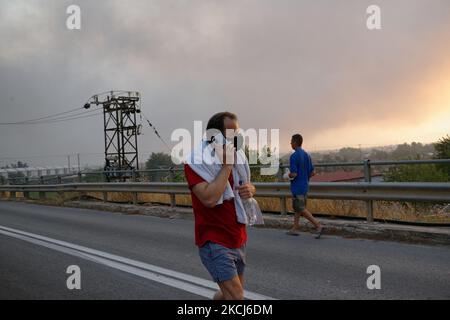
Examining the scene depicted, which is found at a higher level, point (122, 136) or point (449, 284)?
point (122, 136)

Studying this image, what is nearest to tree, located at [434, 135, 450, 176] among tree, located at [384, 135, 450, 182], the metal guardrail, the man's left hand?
tree, located at [384, 135, 450, 182]

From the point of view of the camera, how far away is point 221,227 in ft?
11.2

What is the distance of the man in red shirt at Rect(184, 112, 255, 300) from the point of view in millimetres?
3328

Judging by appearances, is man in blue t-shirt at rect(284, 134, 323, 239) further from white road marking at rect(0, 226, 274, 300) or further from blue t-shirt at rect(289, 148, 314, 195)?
white road marking at rect(0, 226, 274, 300)

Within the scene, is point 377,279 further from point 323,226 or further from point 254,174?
point 254,174

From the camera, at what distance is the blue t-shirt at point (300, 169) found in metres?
8.69

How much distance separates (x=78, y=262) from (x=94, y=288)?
168 centimetres

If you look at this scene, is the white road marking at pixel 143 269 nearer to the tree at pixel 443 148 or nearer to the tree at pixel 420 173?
the tree at pixel 420 173

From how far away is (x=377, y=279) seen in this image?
5719 mm

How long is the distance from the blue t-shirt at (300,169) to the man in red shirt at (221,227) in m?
5.26

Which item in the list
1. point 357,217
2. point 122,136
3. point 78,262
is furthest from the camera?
point 122,136

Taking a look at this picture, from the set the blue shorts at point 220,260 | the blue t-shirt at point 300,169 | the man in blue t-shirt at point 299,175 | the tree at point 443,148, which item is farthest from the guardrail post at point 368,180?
the tree at point 443,148
